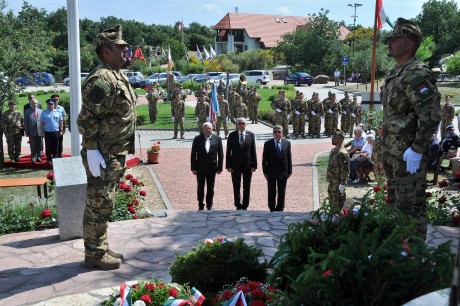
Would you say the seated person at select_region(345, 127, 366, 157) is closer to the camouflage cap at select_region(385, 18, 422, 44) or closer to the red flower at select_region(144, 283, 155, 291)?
the camouflage cap at select_region(385, 18, 422, 44)

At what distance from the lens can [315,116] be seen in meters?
21.2

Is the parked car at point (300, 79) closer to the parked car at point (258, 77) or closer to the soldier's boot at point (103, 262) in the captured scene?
the parked car at point (258, 77)

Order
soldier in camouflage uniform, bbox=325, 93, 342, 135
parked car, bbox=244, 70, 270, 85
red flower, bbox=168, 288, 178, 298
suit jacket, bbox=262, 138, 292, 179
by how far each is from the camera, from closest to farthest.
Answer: red flower, bbox=168, 288, 178, 298, suit jacket, bbox=262, 138, 292, 179, soldier in camouflage uniform, bbox=325, 93, 342, 135, parked car, bbox=244, 70, 270, 85

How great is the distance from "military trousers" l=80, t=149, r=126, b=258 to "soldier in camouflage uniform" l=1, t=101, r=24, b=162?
10.7 metres

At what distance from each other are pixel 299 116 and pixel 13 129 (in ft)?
36.9

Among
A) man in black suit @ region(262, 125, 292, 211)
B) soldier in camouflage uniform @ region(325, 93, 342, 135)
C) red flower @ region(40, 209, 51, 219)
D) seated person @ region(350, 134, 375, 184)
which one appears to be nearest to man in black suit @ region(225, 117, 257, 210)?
man in black suit @ region(262, 125, 292, 211)

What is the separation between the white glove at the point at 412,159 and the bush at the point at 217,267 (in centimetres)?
172

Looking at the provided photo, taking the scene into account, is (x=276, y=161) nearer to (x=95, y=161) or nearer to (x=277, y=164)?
(x=277, y=164)

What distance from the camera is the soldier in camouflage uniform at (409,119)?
4.72 meters

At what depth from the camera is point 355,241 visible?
2.72 metres

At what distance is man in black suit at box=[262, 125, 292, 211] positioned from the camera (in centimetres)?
957

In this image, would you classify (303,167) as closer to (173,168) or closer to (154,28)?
(173,168)

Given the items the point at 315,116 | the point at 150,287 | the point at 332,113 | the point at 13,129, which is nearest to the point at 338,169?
the point at 150,287

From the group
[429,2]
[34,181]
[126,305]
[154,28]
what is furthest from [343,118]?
[154,28]
